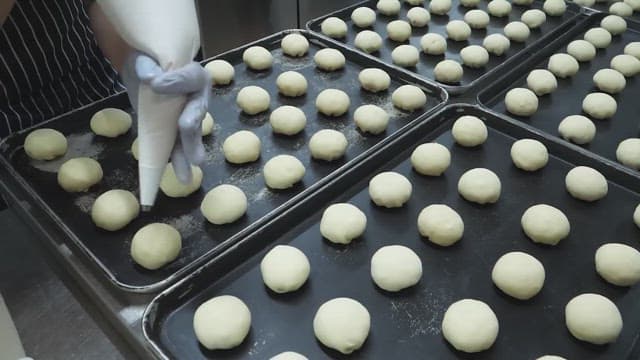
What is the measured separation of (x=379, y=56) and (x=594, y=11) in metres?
0.92

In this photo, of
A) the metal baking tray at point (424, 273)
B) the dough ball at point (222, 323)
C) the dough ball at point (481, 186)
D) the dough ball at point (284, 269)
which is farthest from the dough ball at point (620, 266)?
the dough ball at point (222, 323)

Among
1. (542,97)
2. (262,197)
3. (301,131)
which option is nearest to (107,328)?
(262,197)

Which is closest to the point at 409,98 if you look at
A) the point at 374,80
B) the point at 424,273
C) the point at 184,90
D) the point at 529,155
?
the point at 374,80

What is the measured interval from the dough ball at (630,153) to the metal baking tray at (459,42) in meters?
0.44

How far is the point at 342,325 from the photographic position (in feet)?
3.00

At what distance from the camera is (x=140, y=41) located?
0.83 m

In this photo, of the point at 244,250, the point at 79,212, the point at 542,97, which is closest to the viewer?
the point at 244,250

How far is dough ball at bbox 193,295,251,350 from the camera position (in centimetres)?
90

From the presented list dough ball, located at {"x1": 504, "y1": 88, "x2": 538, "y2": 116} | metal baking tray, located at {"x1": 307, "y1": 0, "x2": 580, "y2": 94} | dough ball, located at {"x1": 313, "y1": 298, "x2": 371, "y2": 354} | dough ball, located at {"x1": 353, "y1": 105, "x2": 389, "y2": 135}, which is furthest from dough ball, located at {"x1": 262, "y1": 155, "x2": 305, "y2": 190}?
dough ball, located at {"x1": 504, "y1": 88, "x2": 538, "y2": 116}

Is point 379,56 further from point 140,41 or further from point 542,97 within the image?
point 140,41

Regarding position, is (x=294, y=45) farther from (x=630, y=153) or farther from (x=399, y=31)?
(x=630, y=153)

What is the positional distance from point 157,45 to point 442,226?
68 centimetres

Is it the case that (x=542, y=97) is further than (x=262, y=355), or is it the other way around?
(x=542, y=97)

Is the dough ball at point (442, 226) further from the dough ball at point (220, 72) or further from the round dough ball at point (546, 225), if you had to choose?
the dough ball at point (220, 72)
